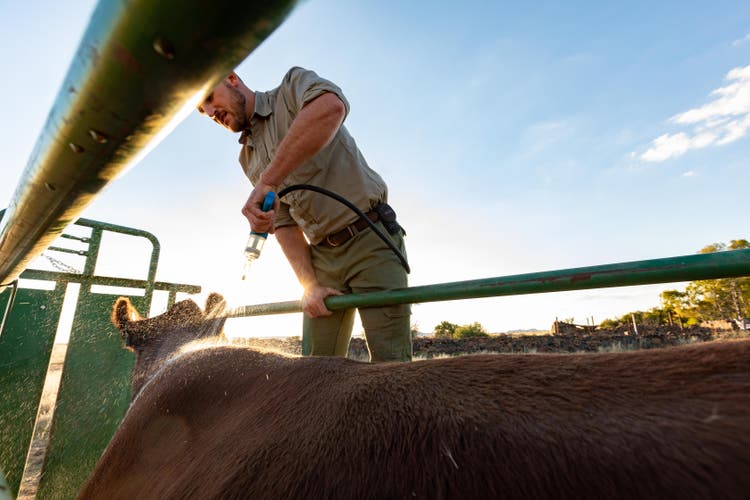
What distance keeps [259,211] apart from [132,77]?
6.93 ft

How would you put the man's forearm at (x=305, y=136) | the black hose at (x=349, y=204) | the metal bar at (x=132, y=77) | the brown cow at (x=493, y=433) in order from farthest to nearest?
1. the black hose at (x=349, y=204)
2. the man's forearm at (x=305, y=136)
3. the brown cow at (x=493, y=433)
4. the metal bar at (x=132, y=77)

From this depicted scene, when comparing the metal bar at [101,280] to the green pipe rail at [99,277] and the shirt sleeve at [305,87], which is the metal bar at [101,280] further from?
the shirt sleeve at [305,87]

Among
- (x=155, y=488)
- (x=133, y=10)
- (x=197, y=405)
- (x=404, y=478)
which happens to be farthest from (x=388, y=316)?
(x=133, y=10)

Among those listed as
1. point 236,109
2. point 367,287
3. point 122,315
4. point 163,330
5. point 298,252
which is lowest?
point 163,330

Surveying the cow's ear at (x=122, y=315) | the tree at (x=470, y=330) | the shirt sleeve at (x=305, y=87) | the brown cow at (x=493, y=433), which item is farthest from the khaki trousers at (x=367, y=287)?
the tree at (x=470, y=330)

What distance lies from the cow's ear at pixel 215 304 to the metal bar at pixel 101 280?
2.24 m

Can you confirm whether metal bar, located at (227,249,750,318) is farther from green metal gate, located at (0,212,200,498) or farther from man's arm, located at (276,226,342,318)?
green metal gate, located at (0,212,200,498)

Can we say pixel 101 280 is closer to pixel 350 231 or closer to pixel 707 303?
pixel 350 231

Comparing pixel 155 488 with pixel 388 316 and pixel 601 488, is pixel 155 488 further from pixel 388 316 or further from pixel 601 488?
pixel 388 316

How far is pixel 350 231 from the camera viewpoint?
2928mm

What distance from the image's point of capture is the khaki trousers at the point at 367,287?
110 inches

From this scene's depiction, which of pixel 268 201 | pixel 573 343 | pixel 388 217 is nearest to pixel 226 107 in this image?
pixel 268 201

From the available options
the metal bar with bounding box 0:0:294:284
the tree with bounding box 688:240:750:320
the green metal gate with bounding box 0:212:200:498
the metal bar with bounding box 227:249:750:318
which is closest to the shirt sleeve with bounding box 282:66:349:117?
the metal bar with bounding box 227:249:750:318

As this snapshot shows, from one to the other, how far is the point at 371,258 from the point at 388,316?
43 centimetres
